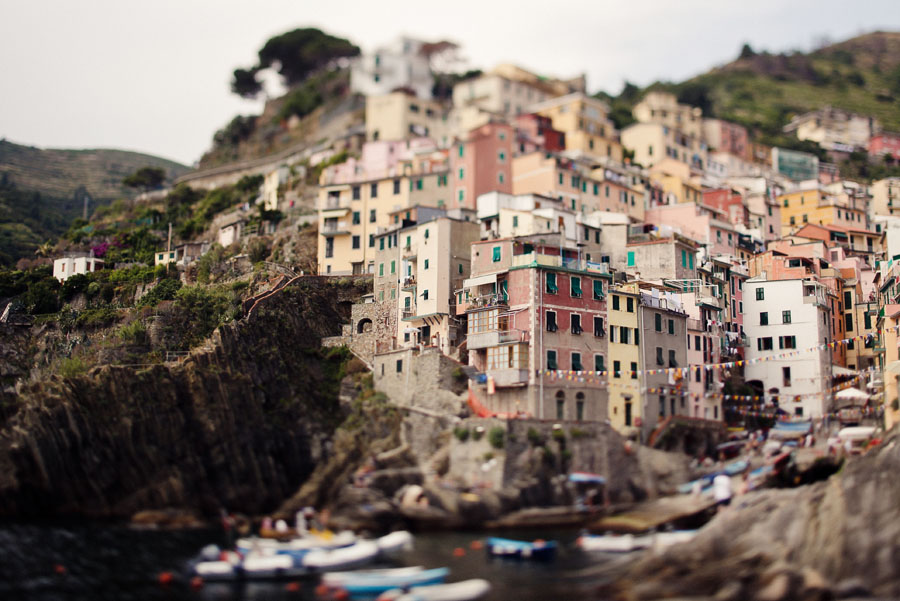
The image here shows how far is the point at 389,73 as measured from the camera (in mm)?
115000

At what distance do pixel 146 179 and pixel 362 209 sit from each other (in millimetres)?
40730

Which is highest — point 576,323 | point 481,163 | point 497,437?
point 481,163

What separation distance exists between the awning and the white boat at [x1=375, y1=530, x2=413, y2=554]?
20611 millimetres

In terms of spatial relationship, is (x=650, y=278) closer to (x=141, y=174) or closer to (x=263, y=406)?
(x=263, y=406)

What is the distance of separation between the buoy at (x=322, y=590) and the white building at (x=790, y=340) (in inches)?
1547

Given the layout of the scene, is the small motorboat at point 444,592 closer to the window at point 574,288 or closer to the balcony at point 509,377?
the balcony at point 509,377

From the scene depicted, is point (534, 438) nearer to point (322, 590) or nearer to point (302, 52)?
point (322, 590)

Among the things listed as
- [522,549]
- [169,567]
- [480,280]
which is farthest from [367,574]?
[480,280]

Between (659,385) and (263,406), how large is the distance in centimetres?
2622

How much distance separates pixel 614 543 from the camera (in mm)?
51344

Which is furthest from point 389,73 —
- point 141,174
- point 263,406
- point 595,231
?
point 263,406

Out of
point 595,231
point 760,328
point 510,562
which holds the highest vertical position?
point 595,231

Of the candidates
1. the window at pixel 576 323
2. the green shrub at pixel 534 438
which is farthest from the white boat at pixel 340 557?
the window at pixel 576 323

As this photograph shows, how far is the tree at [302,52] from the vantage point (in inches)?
4958
